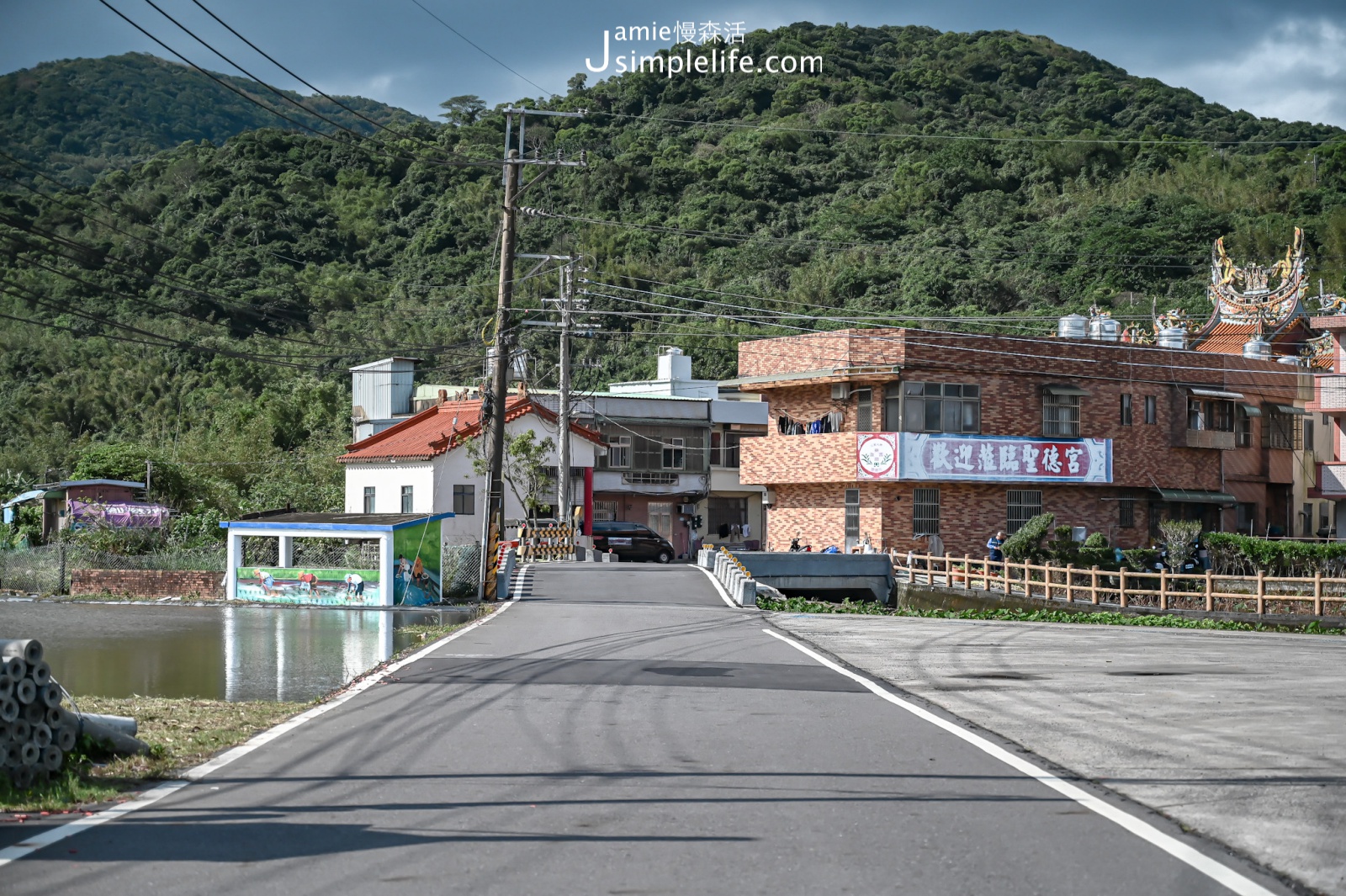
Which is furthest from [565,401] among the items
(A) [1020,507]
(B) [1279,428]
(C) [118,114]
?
(C) [118,114]

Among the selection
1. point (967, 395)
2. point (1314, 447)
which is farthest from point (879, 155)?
point (967, 395)

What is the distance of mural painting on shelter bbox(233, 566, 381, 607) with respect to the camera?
3206 centimetres

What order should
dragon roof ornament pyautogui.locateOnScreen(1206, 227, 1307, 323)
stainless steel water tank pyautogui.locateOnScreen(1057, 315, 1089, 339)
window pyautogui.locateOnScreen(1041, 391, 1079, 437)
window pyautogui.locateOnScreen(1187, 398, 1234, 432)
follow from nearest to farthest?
window pyautogui.locateOnScreen(1041, 391, 1079, 437)
window pyautogui.locateOnScreen(1187, 398, 1234, 432)
stainless steel water tank pyautogui.locateOnScreen(1057, 315, 1089, 339)
dragon roof ornament pyautogui.locateOnScreen(1206, 227, 1307, 323)

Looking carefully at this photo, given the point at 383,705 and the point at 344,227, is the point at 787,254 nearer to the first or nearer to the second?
the point at 344,227

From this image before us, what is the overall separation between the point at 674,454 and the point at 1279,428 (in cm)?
2477

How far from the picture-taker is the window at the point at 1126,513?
156ft

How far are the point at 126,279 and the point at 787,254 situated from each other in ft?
134

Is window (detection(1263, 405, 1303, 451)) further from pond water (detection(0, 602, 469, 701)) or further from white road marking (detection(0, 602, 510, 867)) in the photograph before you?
white road marking (detection(0, 602, 510, 867))

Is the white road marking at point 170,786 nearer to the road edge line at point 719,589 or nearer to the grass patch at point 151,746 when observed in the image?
the grass patch at point 151,746

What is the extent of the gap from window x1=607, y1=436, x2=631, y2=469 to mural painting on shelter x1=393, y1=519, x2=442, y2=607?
25.3 metres

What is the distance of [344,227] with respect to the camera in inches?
3125

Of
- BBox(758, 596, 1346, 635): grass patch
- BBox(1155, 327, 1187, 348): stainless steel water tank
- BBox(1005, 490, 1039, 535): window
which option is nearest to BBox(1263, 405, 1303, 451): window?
BBox(1155, 327, 1187, 348): stainless steel water tank

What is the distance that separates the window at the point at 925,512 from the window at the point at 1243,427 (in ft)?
45.4

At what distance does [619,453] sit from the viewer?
2301 inches
